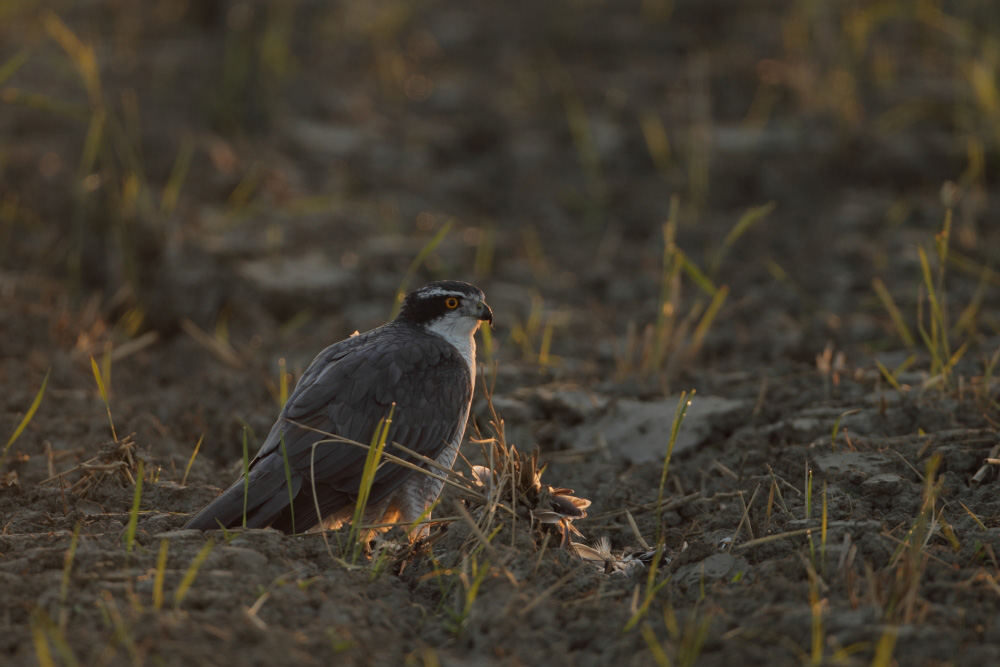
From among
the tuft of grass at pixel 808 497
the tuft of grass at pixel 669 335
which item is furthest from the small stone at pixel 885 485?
the tuft of grass at pixel 669 335

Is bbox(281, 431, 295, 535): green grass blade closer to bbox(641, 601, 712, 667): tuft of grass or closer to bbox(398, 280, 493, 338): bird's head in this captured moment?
bbox(398, 280, 493, 338): bird's head

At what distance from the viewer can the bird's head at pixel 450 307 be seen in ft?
→ 16.5

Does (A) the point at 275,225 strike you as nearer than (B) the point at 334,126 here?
Yes

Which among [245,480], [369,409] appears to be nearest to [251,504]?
[245,480]

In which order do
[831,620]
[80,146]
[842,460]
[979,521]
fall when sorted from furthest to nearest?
[80,146]
[842,460]
[979,521]
[831,620]

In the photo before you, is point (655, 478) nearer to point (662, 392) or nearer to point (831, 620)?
point (662, 392)

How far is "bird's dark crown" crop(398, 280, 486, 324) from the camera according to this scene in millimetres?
5031

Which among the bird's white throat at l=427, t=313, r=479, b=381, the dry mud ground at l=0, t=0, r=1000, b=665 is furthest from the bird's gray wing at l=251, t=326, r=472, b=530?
the dry mud ground at l=0, t=0, r=1000, b=665

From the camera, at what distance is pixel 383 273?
7492 millimetres

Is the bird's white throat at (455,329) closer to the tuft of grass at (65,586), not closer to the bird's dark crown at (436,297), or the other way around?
the bird's dark crown at (436,297)

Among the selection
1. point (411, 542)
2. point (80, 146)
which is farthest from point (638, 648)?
point (80, 146)

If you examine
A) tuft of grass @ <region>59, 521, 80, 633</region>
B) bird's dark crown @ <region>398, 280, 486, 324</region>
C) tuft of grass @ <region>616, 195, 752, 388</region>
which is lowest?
tuft of grass @ <region>616, 195, 752, 388</region>

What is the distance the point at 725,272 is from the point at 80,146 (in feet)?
18.1

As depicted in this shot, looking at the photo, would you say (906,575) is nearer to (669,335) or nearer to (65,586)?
(65,586)
